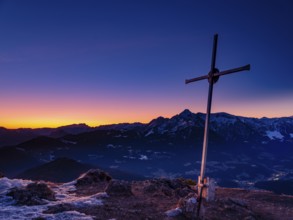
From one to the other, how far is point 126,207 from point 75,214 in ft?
13.8

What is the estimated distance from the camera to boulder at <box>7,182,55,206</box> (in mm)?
20062

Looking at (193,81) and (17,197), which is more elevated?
(193,81)

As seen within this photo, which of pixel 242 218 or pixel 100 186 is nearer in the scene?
pixel 242 218

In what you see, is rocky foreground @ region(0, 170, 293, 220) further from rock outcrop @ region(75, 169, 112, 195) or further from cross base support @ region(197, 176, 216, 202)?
cross base support @ region(197, 176, 216, 202)

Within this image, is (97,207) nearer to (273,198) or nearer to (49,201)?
(49,201)

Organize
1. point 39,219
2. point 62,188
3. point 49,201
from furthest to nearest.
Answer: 1. point 62,188
2. point 49,201
3. point 39,219

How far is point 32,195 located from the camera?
21.1 metres

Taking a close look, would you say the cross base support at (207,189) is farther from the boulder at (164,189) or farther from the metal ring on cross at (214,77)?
the boulder at (164,189)

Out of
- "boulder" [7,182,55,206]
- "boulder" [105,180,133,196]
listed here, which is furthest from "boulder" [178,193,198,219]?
"boulder" [7,182,55,206]

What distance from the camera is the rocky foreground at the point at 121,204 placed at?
1795 centimetres

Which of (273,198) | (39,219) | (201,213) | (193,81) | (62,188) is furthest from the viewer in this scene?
(273,198)

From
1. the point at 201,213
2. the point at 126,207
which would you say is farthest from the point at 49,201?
the point at 201,213

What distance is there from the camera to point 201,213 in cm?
1750

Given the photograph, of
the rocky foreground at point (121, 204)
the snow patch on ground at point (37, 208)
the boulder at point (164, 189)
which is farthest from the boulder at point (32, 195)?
the boulder at point (164, 189)
